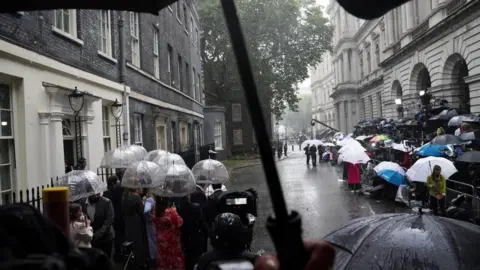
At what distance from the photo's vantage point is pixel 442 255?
395cm

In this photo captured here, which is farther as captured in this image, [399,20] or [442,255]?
[399,20]

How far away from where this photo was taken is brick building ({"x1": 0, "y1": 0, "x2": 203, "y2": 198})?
24.9ft

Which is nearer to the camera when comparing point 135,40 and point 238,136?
point 135,40

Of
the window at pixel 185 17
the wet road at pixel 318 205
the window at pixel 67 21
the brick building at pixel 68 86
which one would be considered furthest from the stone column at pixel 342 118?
the window at pixel 67 21

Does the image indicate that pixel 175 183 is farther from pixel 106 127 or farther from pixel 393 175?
pixel 393 175

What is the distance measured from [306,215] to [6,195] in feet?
27.1

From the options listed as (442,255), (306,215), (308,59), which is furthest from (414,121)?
(308,59)

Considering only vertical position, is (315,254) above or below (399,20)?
below

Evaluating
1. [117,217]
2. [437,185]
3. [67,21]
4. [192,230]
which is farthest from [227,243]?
[437,185]

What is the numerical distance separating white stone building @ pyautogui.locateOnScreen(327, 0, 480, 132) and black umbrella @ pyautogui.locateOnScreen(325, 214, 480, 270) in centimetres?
1793

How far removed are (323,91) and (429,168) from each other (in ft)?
281

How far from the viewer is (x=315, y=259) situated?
3.75ft

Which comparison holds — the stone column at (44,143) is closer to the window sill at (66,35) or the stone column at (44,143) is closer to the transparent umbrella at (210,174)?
the window sill at (66,35)

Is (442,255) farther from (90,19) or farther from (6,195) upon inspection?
(90,19)
